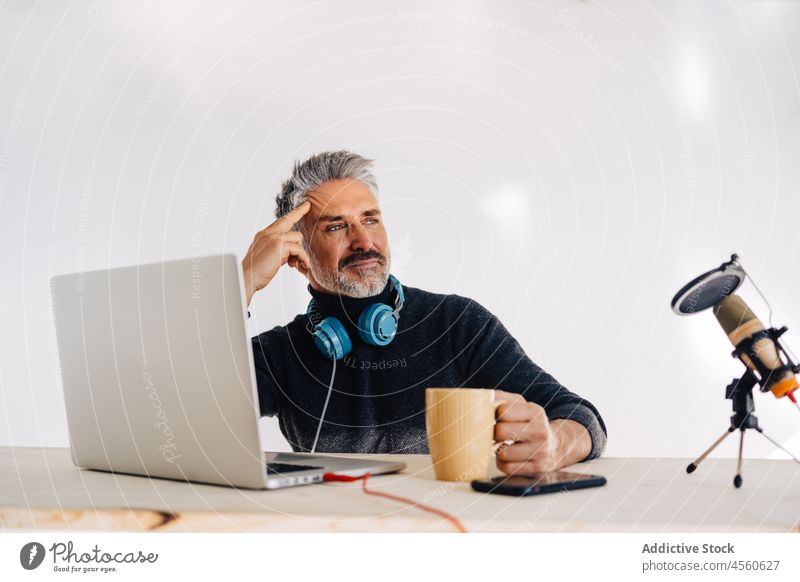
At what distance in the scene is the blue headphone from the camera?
1.46 metres

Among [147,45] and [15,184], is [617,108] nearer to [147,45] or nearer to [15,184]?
[147,45]

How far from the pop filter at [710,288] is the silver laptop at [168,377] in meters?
0.32

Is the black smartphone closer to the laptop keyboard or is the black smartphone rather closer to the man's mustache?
the laptop keyboard

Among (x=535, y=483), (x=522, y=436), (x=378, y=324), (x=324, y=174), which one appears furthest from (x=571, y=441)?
(x=324, y=174)

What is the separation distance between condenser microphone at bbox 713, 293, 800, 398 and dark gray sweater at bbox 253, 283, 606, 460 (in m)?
0.81

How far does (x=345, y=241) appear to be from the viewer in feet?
5.93

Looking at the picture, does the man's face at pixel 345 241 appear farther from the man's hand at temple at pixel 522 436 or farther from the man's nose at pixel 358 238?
the man's hand at temple at pixel 522 436

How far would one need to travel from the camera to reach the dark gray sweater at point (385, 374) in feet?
5.15

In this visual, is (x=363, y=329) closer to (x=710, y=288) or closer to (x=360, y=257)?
(x=360, y=257)

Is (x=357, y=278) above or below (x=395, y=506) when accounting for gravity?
above

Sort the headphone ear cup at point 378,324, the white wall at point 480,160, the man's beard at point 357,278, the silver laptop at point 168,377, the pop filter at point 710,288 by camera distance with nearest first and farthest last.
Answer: the silver laptop at point 168,377 → the pop filter at point 710,288 → the headphone ear cup at point 378,324 → the man's beard at point 357,278 → the white wall at point 480,160

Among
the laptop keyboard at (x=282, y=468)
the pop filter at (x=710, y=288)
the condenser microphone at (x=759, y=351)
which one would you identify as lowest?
the laptop keyboard at (x=282, y=468)

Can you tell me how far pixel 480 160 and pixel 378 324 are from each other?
94cm
